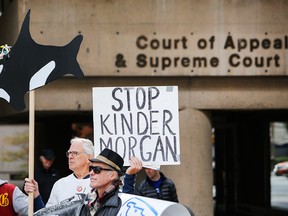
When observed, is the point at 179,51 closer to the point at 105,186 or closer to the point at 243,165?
the point at 105,186

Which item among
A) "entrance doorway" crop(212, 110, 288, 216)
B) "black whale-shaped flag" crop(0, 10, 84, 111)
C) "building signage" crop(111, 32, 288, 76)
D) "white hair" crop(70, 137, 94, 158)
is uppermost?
"building signage" crop(111, 32, 288, 76)

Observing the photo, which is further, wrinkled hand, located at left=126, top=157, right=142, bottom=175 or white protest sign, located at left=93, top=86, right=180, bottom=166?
white protest sign, located at left=93, top=86, right=180, bottom=166

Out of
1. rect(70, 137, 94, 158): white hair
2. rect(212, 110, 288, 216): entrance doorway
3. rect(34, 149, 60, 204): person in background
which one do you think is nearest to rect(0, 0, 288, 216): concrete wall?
rect(34, 149, 60, 204): person in background

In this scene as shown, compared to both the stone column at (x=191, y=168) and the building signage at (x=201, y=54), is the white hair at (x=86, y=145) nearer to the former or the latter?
the building signage at (x=201, y=54)

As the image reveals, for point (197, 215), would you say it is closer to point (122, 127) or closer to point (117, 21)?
point (117, 21)

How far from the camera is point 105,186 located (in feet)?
16.4

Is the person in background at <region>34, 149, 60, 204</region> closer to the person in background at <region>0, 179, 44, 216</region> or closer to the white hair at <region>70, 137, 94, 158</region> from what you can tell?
the white hair at <region>70, 137, 94, 158</region>

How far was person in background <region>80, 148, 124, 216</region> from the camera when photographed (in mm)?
4879

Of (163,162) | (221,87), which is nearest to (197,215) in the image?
(221,87)

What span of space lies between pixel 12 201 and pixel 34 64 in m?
1.07

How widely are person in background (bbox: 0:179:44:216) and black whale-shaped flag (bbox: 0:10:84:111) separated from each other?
75cm

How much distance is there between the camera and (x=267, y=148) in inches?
824

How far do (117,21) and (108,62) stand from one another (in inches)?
25.5

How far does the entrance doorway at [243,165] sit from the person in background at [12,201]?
1421 centimetres
